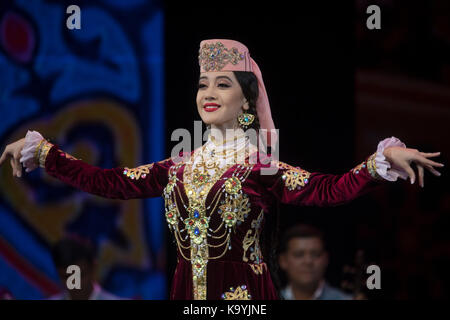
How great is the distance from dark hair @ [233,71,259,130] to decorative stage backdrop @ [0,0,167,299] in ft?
4.87

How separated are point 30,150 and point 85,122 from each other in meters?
1.51

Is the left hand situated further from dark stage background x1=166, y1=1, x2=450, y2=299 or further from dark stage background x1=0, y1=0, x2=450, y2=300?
dark stage background x1=0, y1=0, x2=450, y2=300

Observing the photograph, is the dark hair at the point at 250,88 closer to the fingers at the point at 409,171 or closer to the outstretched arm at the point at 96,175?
the outstretched arm at the point at 96,175

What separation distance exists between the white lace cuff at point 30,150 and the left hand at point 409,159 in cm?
146

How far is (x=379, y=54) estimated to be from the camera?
4.71 metres

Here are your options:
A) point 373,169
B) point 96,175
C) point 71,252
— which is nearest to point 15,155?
point 96,175

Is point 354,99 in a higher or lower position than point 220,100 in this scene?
higher

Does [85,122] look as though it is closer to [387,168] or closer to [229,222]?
[229,222]

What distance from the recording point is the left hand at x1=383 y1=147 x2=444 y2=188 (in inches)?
103

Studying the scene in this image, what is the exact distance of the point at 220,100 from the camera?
309 centimetres

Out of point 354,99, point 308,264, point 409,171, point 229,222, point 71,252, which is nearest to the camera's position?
point 409,171

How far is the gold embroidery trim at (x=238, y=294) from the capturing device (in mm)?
2988

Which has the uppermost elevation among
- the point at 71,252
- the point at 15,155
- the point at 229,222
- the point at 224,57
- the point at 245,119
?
the point at 224,57
